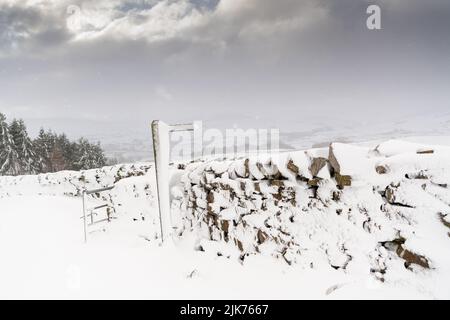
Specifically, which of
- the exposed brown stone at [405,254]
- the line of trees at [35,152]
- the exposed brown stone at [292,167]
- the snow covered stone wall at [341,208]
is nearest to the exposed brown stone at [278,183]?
the snow covered stone wall at [341,208]

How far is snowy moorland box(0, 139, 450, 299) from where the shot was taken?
2588mm

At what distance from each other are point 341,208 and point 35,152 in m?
47.7

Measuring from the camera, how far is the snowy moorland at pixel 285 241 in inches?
102

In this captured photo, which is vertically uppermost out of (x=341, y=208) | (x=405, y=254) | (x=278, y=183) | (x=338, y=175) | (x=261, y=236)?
(x=338, y=175)

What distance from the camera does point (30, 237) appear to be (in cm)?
529

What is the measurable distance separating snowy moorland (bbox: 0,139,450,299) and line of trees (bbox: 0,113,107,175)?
37.1m

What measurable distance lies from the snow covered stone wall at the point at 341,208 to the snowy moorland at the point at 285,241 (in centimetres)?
1

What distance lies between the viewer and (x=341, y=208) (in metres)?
3.08

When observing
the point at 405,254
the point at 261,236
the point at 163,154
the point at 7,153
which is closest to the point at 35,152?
the point at 7,153

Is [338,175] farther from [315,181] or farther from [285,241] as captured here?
[285,241]

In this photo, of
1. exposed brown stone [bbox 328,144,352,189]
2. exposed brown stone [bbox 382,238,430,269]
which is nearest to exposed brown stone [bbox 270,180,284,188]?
exposed brown stone [bbox 328,144,352,189]

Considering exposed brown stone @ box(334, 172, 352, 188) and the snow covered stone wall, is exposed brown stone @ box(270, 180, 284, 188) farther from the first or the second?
exposed brown stone @ box(334, 172, 352, 188)

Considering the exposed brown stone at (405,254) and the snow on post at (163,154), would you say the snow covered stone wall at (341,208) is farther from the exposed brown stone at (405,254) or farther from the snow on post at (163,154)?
the snow on post at (163,154)
